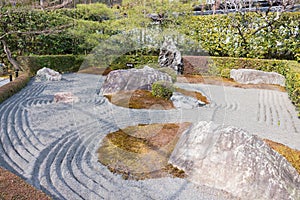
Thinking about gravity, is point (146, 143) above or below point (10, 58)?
below

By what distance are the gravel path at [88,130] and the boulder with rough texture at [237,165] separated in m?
0.19

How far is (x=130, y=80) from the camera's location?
27.3 ft

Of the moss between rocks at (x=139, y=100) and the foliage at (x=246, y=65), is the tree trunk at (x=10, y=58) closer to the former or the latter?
the moss between rocks at (x=139, y=100)

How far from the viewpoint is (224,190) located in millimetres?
3197

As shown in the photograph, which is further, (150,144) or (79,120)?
(79,120)

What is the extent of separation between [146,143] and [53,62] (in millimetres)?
10141

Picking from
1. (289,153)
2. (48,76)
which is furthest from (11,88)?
(289,153)

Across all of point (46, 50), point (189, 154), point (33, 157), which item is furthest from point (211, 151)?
point (46, 50)

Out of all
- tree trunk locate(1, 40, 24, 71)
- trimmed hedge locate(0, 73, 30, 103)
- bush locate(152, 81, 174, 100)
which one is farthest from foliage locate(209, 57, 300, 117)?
tree trunk locate(1, 40, 24, 71)

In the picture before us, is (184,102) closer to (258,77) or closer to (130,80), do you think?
(130,80)

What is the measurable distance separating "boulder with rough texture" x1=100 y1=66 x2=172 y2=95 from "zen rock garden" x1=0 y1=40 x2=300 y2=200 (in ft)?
0.11

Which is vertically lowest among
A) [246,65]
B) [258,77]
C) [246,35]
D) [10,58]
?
[258,77]

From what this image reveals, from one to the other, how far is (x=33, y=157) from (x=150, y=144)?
1972 millimetres

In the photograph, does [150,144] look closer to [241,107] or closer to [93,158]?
[93,158]
